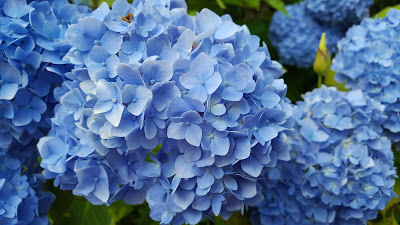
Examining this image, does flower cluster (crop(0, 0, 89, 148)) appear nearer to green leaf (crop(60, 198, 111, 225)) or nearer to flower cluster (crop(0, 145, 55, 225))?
flower cluster (crop(0, 145, 55, 225))

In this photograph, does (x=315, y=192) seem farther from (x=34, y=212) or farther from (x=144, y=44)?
(x=34, y=212)

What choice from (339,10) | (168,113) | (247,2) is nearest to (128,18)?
(168,113)

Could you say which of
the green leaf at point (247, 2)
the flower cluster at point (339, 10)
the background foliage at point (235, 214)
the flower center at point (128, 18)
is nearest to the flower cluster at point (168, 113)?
→ the flower center at point (128, 18)

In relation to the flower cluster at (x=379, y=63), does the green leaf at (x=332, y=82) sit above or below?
below

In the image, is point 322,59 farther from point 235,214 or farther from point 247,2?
point 235,214

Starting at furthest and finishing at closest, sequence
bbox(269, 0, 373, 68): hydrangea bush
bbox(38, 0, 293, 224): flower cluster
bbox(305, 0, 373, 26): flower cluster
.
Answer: bbox(269, 0, 373, 68): hydrangea bush, bbox(305, 0, 373, 26): flower cluster, bbox(38, 0, 293, 224): flower cluster

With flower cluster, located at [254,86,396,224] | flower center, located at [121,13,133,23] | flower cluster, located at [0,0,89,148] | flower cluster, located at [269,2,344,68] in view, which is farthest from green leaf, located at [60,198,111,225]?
flower cluster, located at [269,2,344,68]

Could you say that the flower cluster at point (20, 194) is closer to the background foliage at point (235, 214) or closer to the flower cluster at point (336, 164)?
the background foliage at point (235, 214)

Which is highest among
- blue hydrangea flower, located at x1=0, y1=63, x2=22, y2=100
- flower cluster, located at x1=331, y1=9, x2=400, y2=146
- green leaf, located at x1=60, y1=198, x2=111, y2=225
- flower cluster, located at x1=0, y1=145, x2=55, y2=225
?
flower cluster, located at x1=331, y1=9, x2=400, y2=146
